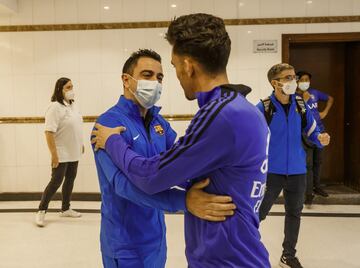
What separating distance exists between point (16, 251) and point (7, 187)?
2.32 m

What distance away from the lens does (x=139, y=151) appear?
166cm

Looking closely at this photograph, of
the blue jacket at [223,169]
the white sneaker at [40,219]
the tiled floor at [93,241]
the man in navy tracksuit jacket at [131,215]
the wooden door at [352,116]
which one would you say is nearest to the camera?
the blue jacket at [223,169]

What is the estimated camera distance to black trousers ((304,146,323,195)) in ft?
17.4

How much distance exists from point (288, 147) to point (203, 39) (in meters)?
2.41

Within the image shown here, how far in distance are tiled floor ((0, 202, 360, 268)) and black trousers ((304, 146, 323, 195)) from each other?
333 mm

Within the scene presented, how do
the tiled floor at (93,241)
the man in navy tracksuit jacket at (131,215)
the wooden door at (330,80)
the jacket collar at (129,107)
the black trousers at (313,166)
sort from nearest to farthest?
the man in navy tracksuit jacket at (131,215) < the jacket collar at (129,107) < the tiled floor at (93,241) < the black trousers at (313,166) < the wooden door at (330,80)

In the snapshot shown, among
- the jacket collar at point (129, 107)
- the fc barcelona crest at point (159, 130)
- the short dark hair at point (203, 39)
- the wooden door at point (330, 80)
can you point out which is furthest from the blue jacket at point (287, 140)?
the wooden door at point (330, 80)

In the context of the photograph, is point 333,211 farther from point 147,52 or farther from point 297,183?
point 147,52

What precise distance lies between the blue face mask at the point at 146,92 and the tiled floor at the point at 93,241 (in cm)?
206

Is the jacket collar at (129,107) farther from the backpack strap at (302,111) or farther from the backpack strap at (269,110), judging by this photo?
the backpack strap at (302,111)

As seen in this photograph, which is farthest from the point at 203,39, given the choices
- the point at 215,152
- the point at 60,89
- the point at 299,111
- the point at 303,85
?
the point at 303,85

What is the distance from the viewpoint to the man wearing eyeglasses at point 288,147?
3.35 meters

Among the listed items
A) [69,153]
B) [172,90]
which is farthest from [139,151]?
[172,90]

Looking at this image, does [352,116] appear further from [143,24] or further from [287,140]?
[143,24]
